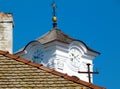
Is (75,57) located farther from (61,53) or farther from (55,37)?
(55,37)

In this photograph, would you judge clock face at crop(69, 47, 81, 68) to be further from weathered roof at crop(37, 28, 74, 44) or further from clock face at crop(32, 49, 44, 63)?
clock face at crop(32, 49, 44, 63)

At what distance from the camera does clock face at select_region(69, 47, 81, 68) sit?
184 feet

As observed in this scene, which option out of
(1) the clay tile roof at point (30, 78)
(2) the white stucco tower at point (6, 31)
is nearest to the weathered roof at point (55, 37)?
(2) the white stucco tower at point (6, 31)

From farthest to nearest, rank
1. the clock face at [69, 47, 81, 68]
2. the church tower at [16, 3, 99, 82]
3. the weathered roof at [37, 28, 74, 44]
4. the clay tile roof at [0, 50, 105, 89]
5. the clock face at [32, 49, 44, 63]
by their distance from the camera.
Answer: the clock face at [69, 47, 81, 68]
the clock face at [32, 49, 44, 63]
the weathered roof at [37, 28, 74, 44]
the church tower at [16, 3, 99, 82]
the clay tile roof at [0, 50, 105, 89]

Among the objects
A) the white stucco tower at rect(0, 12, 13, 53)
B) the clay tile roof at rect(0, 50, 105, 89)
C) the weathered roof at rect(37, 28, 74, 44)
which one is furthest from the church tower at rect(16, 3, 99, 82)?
Result: the clay tile roof at rect(0, 50, 105, 89)

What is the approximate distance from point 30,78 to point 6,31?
13.2 ft

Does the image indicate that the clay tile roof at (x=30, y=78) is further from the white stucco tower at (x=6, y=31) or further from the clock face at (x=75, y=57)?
the clock face at (x=75, y=57)

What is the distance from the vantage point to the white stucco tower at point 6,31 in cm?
2286

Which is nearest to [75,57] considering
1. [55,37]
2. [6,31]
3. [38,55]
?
[55,37]

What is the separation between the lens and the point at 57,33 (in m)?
56.8

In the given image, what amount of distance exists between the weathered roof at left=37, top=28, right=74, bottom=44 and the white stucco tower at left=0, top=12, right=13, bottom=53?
31345 mm

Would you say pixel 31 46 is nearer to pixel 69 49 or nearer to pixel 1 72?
pixel 69 49

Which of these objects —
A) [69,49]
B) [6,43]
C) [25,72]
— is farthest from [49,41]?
[25,72]

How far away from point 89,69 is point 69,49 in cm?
222
